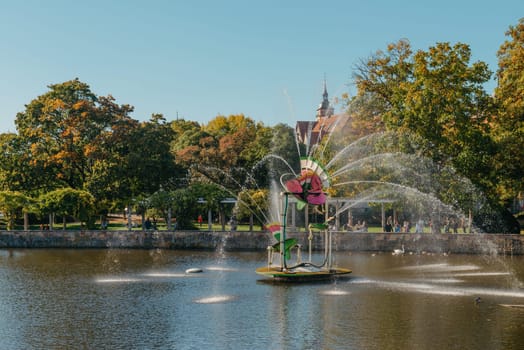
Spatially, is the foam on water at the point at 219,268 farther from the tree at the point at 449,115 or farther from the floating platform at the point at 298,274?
the tree at the point at 449,115

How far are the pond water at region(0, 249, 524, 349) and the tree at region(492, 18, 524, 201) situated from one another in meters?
10.9

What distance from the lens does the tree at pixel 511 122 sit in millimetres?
54188

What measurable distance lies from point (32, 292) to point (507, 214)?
42.9 metres

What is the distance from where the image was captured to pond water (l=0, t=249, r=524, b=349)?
949 inches

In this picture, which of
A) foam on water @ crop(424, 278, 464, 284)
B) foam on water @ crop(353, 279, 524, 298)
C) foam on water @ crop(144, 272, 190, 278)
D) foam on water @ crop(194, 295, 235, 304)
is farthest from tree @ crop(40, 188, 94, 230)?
foam on water @ crop(424, 278, 464, 284)

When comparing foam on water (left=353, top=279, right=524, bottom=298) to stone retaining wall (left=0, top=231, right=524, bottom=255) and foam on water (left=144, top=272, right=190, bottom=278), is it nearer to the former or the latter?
foam on water (left=144, top=272, right=190, bottom=278)

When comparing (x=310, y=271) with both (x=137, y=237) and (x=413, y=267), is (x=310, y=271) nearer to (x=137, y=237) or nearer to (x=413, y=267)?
(x=413, y=267)

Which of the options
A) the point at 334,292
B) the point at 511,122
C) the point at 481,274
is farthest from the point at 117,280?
the point at 511,122

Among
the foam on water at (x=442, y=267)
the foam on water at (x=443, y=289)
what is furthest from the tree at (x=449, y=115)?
the foam on water at (x=443, y=289)

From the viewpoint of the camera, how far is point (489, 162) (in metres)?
54.9

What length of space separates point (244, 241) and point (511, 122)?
2505 cm

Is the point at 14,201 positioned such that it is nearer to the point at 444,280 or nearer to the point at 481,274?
the point at 444,280

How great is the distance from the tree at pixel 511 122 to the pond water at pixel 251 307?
10876 mm

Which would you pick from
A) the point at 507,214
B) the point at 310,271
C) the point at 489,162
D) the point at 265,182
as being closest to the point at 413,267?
the point at 310,271
